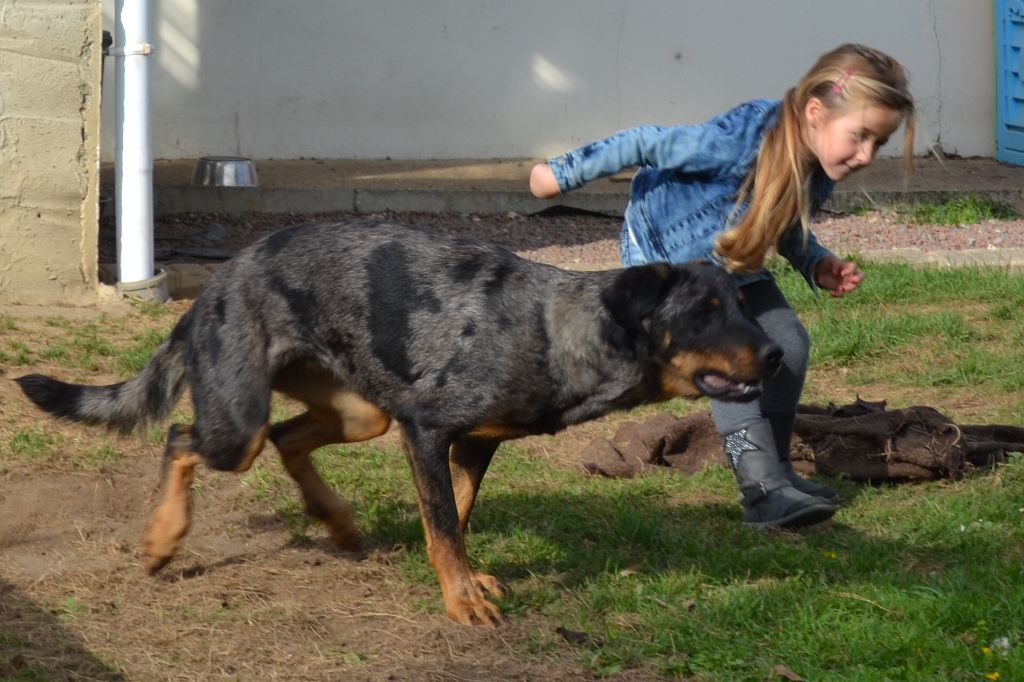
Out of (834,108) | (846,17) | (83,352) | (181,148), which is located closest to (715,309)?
(834,108)

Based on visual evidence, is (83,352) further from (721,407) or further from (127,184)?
(721,407)

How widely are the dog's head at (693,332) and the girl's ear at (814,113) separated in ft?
2.99

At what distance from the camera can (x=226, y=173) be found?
36.6ft

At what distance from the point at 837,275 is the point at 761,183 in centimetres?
65

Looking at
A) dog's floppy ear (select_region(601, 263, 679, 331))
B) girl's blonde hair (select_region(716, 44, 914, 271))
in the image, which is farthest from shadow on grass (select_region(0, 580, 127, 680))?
girl's blonde hair (select_region(716, 44, 914, 271))

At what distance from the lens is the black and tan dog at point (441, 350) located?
15.3 feet

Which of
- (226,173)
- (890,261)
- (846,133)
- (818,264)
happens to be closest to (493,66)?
(226,173)

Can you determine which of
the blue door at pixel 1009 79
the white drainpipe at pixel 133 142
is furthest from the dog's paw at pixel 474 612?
the blue door at pixel 1009 79

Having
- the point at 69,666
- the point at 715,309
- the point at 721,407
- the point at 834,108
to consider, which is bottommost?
the point at 69,666

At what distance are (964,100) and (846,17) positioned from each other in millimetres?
1559

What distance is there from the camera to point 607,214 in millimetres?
11922

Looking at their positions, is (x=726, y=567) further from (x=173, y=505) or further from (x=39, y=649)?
(x=39, y=649)

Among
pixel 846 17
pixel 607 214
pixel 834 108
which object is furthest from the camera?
pixel 846 17

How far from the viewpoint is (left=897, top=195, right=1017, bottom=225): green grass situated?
11805mm
